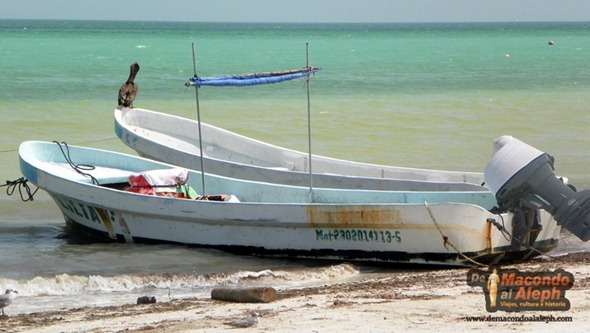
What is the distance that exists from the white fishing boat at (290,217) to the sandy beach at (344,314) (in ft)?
2.82

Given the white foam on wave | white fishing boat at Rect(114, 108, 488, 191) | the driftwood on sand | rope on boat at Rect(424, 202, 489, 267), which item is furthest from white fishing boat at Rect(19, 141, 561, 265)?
the driftwood on sand

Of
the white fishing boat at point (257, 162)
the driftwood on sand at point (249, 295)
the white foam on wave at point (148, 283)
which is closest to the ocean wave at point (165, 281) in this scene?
the white foam on wave at point (148, 283)

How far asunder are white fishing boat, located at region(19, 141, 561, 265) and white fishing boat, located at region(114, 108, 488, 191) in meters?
0.60

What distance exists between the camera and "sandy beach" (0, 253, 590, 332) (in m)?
6.93

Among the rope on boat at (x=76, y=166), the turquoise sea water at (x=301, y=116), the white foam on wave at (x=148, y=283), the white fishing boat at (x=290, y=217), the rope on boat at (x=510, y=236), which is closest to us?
the white foam on wave at (x=148, y=283)

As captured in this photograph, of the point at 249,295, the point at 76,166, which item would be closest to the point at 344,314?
the point at 249,295

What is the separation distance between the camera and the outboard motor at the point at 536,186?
8.67 metres

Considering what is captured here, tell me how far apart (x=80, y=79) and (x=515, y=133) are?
19433 mm

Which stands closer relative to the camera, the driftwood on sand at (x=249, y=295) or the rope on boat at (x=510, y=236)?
the driftwood on sand at (x=249, y=295)

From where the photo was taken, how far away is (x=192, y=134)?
16.0 m

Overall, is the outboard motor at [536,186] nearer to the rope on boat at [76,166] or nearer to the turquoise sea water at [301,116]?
the turquoise sea water at [301,116]

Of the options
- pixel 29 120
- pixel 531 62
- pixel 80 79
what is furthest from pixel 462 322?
pixel 531 62

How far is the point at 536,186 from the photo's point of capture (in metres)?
8.82

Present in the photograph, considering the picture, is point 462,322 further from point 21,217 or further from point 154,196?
point 21,217
